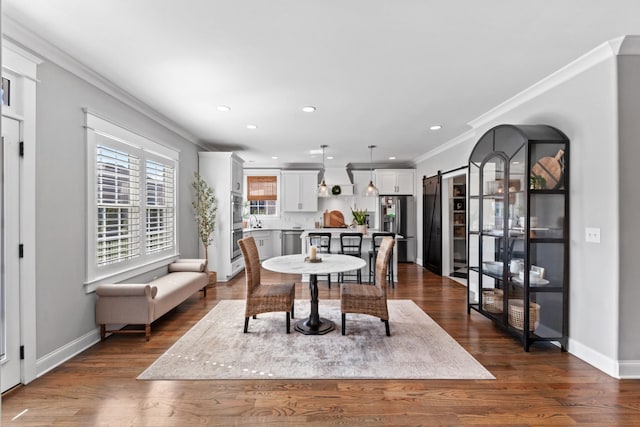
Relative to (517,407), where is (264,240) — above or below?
above

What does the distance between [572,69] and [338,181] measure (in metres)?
5.78

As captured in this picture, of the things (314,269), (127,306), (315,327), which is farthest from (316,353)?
(127,306)

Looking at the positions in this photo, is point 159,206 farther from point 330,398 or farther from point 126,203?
point 330,398

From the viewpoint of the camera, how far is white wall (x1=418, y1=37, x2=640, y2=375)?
2744 millimetres

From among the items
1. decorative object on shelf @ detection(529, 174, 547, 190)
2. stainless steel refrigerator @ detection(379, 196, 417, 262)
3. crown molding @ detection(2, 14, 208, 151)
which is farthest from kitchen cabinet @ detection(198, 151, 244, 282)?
decorative object on shelf @ detection(529, 174, 547, 190)

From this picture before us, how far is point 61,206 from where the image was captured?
297cm

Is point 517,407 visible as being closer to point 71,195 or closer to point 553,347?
point 553,347

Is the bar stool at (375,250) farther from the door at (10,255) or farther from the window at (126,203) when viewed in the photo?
the door at (10,255)

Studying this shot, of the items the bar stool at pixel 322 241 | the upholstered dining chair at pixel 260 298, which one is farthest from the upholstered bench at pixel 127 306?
the bar stool at pixel 322 241

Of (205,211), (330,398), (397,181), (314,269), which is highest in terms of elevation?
(397,181)

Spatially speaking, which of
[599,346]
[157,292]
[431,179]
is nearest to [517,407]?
[599,346]

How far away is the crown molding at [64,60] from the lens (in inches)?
98.0

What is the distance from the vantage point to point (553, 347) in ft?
10.7

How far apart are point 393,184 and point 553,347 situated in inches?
208
